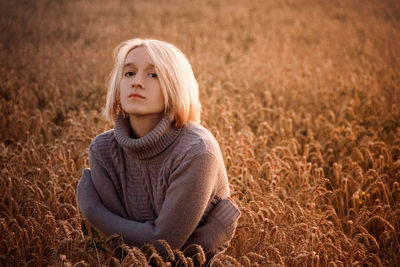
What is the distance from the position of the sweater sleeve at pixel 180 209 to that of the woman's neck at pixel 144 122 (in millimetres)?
399

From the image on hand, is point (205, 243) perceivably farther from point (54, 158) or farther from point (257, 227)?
point (54, 158)

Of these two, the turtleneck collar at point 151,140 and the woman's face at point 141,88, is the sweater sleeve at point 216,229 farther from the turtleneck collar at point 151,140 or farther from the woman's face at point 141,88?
the woman's face at point 141,88

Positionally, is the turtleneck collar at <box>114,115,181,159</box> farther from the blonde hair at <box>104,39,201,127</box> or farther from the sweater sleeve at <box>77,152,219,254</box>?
the sweater sleeve at <box>77,152,219,254</box>

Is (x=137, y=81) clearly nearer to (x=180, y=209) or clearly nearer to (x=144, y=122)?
(x=144, y=122)

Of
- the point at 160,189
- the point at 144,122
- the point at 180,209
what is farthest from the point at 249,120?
the point at 180,209

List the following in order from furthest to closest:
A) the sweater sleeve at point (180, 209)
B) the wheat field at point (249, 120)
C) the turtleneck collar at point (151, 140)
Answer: the wheat field at point (249, 120) < the turtleneck collar at point (151, 140) < the sweater sleeve at point (180, 209)

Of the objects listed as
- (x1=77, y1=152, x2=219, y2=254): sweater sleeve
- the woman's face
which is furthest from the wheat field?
the woman's face

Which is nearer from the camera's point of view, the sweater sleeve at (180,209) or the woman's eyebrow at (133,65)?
the sweater sleeve at (180,209)

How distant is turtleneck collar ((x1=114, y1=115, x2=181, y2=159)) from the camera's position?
224 centimetres

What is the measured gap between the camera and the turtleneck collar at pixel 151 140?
7.36 ft

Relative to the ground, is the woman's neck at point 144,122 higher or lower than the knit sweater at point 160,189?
higher

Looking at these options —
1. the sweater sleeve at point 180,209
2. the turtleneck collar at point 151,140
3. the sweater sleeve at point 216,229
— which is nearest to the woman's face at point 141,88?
the turtleneck collar at point 151,140

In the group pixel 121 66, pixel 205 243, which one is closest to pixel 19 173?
pixel 121 66

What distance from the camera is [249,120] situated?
17.4ft
